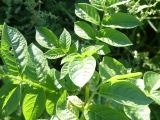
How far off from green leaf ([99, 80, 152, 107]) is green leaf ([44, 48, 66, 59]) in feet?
0.71

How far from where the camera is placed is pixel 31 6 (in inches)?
61.1

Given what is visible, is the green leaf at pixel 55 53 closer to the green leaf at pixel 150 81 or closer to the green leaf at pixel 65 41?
the green leaf at pixel 65 41

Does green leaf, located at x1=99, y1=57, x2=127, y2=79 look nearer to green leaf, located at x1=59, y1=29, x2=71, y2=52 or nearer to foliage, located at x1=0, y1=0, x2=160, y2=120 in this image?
foliage, located at x1=0, y1=0, x2=160, y2=120

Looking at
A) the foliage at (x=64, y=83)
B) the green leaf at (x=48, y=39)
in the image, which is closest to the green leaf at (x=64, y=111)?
the foliage at (x=64, y=83)

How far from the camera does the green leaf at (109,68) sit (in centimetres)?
116

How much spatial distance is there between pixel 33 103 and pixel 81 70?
0.20 m

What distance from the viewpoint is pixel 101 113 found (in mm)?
1026

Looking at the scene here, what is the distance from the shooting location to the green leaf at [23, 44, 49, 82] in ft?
3.54

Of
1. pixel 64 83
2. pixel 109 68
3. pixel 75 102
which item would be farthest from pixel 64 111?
pixel 109 68

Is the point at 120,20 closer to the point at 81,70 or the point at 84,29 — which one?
the point at 84,29

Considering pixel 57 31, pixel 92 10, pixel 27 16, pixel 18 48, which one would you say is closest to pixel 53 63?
pixel 57 31

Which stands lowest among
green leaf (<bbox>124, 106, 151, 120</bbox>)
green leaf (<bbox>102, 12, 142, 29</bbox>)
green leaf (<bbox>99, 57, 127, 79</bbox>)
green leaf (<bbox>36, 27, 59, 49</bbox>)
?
green leaf (<bbox>124, 106, 151, 120</bbox>)

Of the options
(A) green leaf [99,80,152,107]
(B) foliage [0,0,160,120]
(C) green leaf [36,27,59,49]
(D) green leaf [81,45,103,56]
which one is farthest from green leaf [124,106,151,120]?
A: (C) green leaf [36,27,59,49]

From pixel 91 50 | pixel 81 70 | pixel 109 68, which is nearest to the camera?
pixel 81 70
